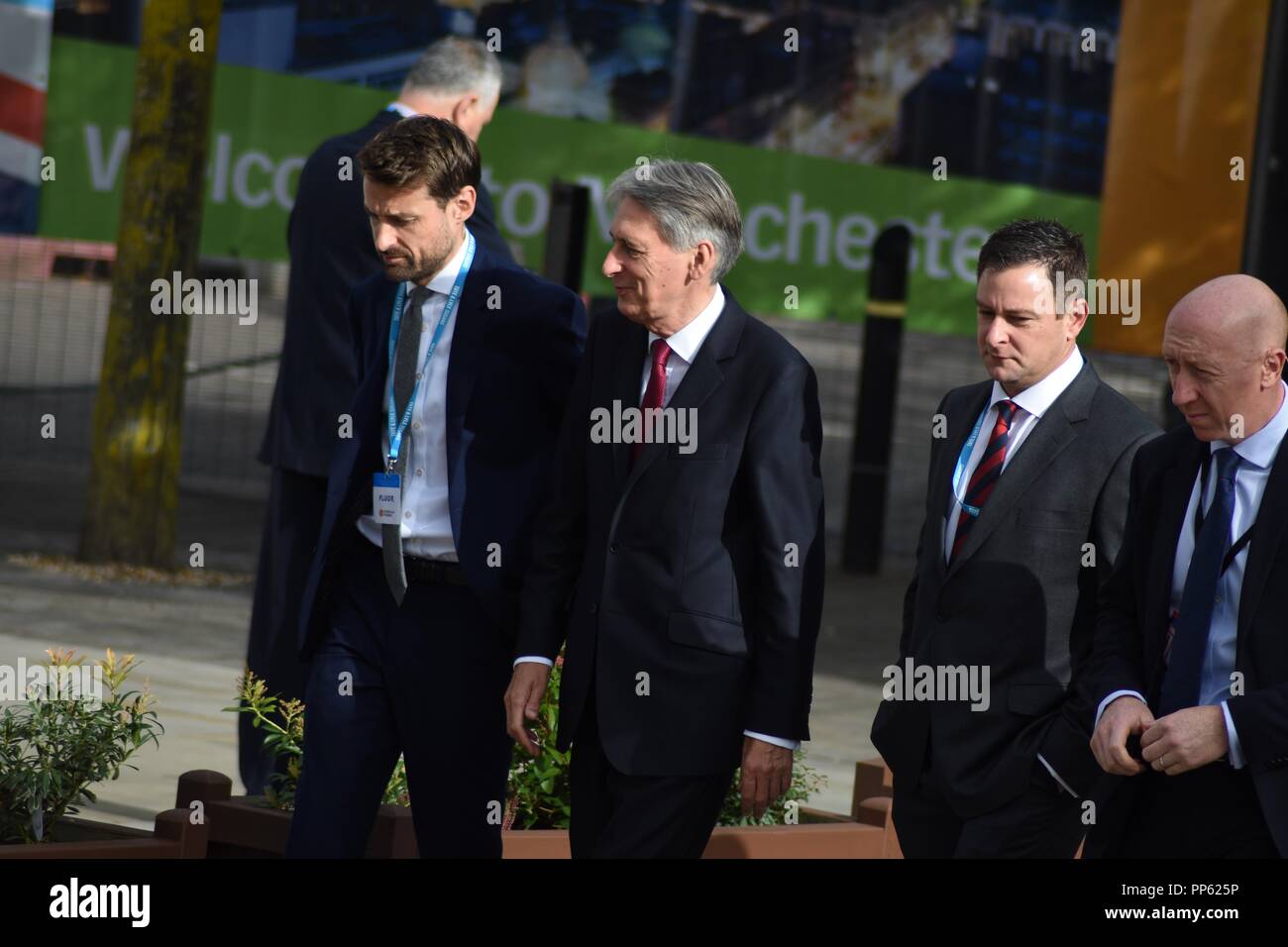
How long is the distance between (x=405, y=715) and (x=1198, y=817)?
171cm

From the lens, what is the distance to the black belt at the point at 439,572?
15.5ft

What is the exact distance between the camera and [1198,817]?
4.07 metres

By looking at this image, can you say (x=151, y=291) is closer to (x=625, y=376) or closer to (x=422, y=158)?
(x=422, y=158)

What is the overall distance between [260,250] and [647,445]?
8528 millimetres

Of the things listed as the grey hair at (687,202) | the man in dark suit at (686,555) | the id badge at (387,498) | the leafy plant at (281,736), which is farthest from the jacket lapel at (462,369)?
the leafy plant at (281,736)

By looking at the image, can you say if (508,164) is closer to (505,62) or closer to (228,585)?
(505,62)

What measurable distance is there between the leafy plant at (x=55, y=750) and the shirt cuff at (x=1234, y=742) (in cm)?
250

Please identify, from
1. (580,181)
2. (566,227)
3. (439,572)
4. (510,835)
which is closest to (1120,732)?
(439,572)

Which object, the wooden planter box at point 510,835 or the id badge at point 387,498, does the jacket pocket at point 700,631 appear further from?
the wooden planter box at point 510,835

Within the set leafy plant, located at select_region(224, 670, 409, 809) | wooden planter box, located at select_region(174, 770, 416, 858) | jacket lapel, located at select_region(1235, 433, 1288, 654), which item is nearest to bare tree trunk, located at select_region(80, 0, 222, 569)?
leafy plant, located at select_region(224, 670, 409, 809)

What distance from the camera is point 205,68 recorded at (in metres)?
11.7

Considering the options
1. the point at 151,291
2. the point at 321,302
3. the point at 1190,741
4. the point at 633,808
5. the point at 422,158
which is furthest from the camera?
the point at 151,291

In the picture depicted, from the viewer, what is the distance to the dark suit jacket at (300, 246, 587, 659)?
471 cm

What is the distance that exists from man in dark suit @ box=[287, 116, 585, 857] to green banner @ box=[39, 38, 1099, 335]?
631cm
